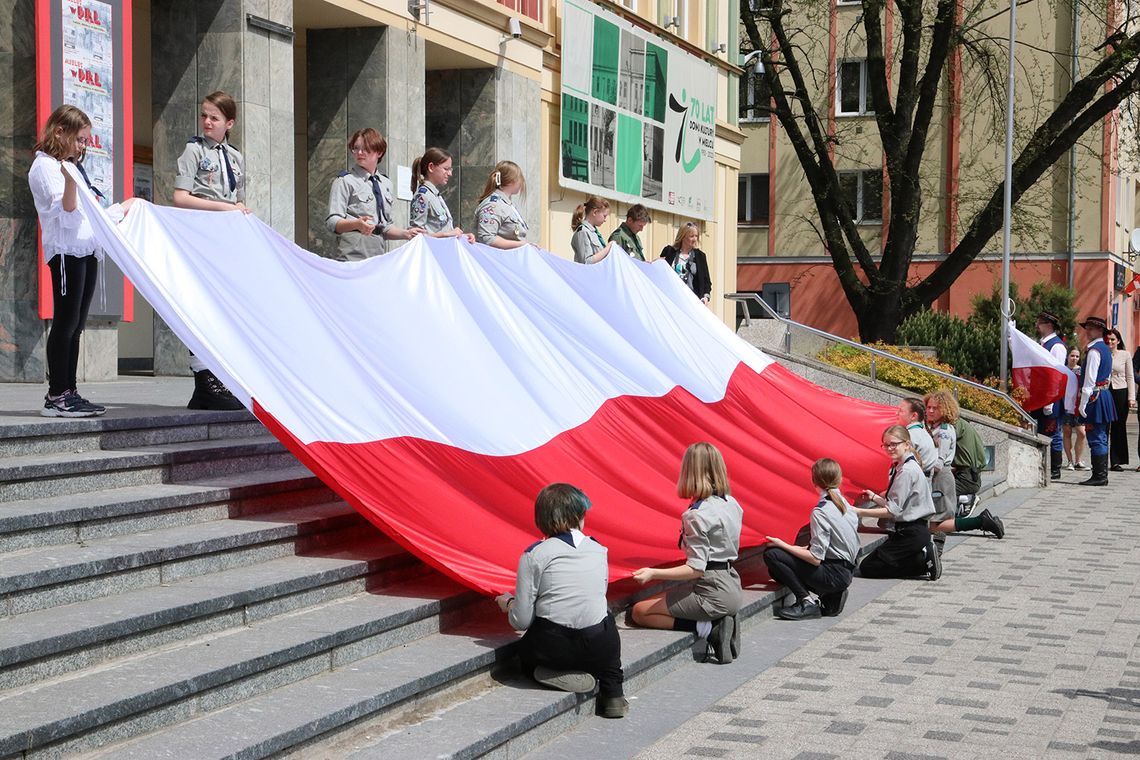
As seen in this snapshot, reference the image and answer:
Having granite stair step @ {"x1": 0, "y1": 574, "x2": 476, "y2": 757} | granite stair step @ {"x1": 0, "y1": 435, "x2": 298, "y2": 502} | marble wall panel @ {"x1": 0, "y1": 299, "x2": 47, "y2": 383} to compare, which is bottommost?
granite stair step @ {"x1": 0, "y1": 574, "x2": 476, "y2": 757}

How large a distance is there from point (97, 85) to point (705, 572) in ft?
24.3

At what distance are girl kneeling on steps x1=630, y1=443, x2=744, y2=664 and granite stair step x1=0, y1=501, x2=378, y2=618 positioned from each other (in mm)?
1716

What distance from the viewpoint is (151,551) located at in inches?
247

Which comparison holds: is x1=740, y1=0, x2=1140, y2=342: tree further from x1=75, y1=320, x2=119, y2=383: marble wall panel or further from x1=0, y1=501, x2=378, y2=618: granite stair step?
x1=0, y1=501, x2=378, y2=618: granite stair step

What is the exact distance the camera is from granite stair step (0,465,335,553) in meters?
6.25

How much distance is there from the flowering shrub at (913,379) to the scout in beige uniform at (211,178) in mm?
11394

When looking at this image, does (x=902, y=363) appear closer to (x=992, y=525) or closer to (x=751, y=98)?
(x=992, y=525)

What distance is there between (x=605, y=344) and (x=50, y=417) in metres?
4.72

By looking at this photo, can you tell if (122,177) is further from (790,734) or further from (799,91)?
(799,91)

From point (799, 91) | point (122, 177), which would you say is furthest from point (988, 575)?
point (799, 91)

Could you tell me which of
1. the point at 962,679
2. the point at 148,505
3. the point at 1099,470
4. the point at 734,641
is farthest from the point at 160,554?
the point at 1099,470

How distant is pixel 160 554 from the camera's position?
6.34 meters

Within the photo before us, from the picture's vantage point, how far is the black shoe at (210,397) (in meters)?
9.00

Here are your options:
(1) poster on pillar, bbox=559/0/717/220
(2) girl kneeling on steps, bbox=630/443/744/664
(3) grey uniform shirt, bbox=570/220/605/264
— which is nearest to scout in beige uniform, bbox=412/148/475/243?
(3) grey uniform shirt, bbox=570/220/605/264
